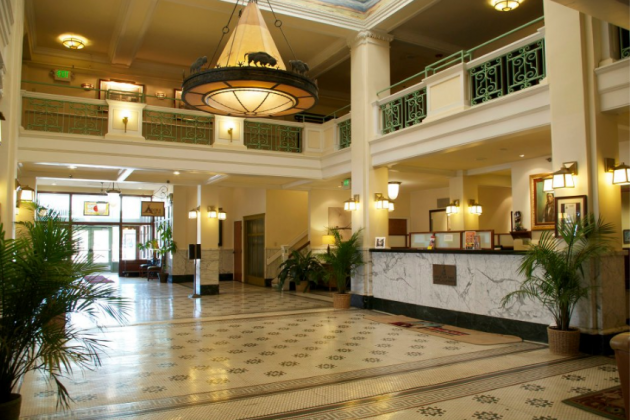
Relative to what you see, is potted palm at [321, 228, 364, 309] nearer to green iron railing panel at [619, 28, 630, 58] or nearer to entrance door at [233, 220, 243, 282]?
green iron railing panel at [619, 28, 630, 58]

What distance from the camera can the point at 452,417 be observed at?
12.2 feet

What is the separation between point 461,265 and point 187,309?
5540 mm

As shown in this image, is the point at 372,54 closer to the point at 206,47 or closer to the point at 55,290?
the point at 206,47

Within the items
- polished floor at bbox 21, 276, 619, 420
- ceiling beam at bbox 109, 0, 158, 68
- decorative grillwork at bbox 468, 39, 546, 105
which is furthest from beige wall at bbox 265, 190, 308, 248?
decorative grillwork at bbox 468, 39, 546, 105

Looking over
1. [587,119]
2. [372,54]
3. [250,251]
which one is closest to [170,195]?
[250,251]

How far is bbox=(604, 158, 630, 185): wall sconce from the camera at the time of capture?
555cm

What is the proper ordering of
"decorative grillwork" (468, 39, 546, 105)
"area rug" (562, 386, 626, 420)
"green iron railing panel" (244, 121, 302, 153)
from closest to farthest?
1. "area rug" (562, 386, 626, 420)
2. "decorative grillwork" (468, 39, 546, 105)
3. "green iron railing panel" (244, 121, 302, 153)

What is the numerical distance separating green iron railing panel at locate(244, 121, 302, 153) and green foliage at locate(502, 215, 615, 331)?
6793 mm

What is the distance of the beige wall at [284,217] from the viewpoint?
14906mm

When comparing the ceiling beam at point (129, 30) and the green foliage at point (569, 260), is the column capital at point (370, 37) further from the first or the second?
the green foliage at point (569, 260)

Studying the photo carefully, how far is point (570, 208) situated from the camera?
591 cm

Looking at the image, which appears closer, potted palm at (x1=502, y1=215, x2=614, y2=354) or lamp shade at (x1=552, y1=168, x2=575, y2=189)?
potted palm at (x1=502, y1=215, x2=614, y2=354)

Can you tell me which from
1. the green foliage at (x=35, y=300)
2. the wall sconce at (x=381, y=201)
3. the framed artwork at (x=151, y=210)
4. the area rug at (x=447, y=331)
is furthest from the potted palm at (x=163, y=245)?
the green foliage at (x=35, y=300)

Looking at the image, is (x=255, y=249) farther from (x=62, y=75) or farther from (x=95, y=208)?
(x=95, y=208)
